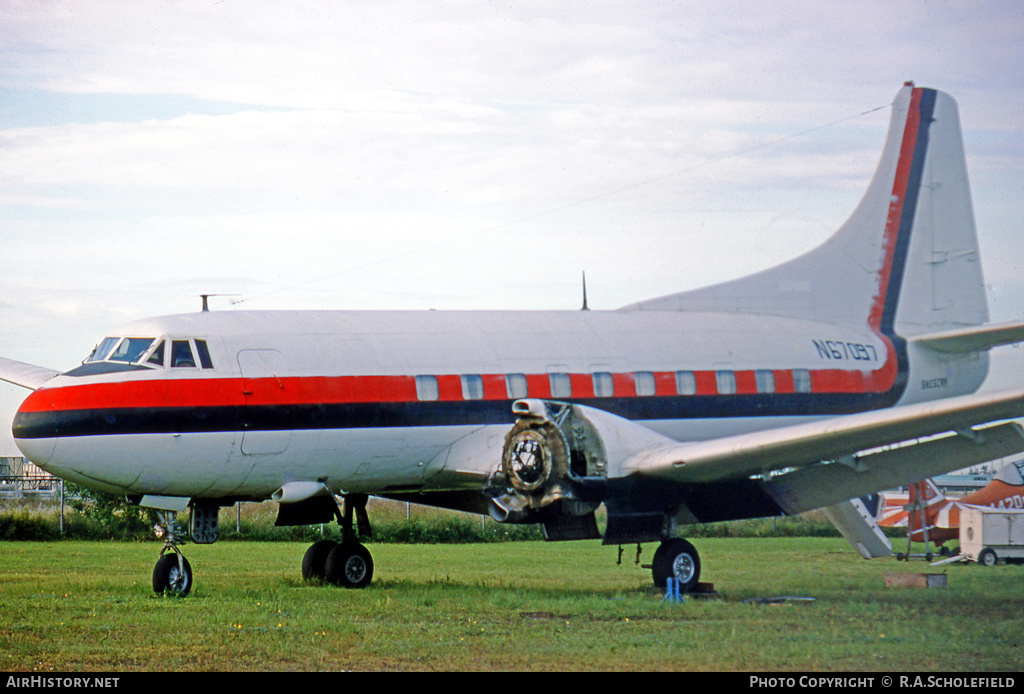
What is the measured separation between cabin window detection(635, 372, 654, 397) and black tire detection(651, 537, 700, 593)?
2502 mm

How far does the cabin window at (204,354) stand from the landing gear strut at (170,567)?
6.72 feet

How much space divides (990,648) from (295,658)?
646 centimetres

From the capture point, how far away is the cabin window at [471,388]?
16453 mm

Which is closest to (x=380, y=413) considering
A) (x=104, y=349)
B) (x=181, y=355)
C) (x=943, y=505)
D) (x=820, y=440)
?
(x=181, y=355)

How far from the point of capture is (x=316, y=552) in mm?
17625

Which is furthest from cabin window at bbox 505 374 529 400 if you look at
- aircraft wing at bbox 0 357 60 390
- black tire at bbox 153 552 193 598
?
aircraft wing at bbox 0 357 60 390

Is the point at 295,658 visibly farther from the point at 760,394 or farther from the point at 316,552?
the point at 760,394

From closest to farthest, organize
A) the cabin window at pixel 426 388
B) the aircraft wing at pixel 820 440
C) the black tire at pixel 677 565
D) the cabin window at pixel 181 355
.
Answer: the aircraft wing at pixel 820 440 → the cabin window at pixel 181 355 → the black tire at pixel 677 565 → the cabin window at pixel 426 388

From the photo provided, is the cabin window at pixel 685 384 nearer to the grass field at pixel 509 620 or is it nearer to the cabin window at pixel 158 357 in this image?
the grass field at pixel 509 620

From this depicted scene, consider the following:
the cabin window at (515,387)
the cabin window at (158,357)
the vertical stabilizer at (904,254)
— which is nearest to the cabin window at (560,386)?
the cabin window at (515,387)

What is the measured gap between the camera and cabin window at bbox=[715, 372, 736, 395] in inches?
721

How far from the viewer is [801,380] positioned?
62.8 feet

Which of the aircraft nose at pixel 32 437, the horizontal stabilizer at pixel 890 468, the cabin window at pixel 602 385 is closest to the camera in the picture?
the aircraft nose at pixel 32 437

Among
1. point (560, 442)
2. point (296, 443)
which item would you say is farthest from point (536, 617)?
point (296, 443)
